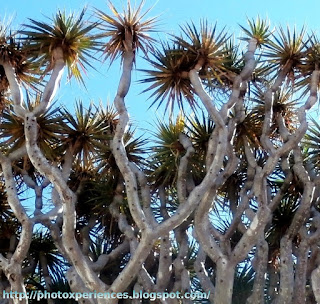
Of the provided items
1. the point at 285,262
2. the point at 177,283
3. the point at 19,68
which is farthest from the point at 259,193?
the point at 19,68

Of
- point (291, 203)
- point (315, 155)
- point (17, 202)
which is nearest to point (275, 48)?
point (315, 155)

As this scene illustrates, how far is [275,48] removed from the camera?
10.0 metres

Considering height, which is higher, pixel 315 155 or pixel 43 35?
pixel 43 35

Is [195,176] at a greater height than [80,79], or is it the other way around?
[80,79]

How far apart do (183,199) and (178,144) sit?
5.00 ft

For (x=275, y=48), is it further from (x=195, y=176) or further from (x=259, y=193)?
(x=259, y=193)

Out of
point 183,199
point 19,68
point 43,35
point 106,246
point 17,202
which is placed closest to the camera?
point 17,202

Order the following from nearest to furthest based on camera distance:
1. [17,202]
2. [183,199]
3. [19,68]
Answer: [17,202]
[183,199]
[19,68]

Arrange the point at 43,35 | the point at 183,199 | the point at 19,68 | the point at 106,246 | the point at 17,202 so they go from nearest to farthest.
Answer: the point at 17,202
the point at 183,199
the point at 43,35
the point at 19,68
the point at 106,246

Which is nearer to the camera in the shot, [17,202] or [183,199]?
[17,202]

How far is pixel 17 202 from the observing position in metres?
7.88

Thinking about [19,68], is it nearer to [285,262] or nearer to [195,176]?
[195,176]

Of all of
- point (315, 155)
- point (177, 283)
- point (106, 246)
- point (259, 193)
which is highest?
point (315, 155)

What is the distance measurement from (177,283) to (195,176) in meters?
2.12
